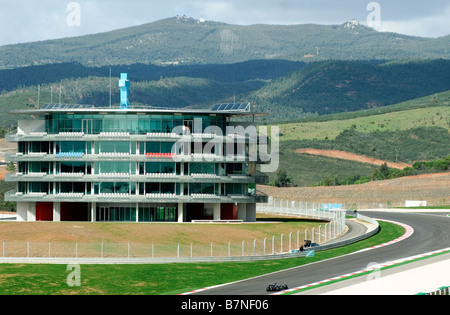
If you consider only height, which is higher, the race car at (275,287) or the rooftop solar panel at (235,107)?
the rooftop solar panel at (235,107)

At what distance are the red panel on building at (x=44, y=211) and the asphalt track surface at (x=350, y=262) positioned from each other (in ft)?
153

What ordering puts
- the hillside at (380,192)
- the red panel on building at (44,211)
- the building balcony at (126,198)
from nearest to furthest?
the building balcony at (126,198) < the red panel on building at (44,211) < the hillside at (380,192)

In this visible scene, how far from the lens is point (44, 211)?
11581cm

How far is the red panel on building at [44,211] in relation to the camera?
116 m

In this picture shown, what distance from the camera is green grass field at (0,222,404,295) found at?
6869 cm

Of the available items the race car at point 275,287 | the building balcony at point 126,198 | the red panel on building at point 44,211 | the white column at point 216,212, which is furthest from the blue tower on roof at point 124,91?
the race car at point 275,287

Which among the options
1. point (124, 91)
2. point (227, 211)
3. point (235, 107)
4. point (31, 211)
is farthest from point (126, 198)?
point (235, 107)

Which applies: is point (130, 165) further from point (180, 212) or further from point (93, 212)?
point (180, 212)

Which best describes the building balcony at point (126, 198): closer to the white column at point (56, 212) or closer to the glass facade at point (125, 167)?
the glass facade at point (125, 167)
